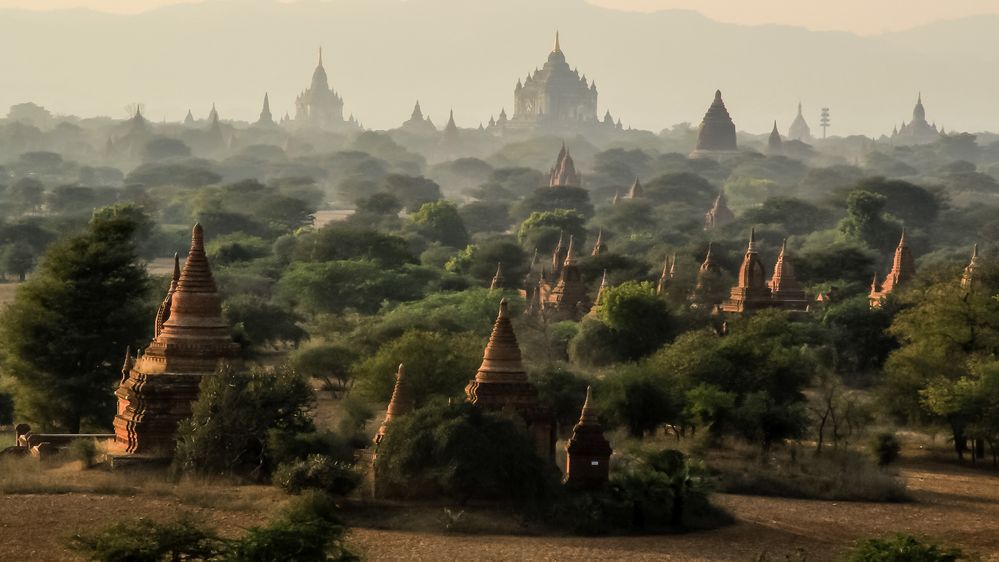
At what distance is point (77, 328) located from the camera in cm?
3512

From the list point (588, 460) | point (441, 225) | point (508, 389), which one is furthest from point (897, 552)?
point (441, 225)

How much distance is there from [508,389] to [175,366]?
4.74 meters

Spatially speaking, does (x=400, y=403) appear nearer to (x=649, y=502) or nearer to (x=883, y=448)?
(x=649, y=502)

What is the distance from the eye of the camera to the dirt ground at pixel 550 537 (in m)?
25.5

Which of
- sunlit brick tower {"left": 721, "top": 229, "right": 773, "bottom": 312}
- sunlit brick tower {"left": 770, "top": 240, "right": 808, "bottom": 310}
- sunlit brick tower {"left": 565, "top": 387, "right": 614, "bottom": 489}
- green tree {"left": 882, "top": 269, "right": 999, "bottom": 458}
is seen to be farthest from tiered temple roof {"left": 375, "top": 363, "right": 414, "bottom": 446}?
sunlit brick tower {"left": 770, "top": 240, "right": 808, "bottom": 310}

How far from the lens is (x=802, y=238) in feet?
314

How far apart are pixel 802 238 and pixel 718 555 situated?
231 feet

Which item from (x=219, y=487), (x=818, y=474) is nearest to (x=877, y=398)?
(x=818, y=474)

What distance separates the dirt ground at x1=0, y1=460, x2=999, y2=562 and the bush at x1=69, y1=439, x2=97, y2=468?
2054 millimetres

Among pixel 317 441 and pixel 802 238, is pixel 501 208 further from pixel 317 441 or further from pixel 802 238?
pixel 317 441

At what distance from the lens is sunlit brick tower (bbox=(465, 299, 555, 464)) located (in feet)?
97.9

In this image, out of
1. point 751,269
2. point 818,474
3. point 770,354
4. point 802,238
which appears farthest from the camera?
point 802,238

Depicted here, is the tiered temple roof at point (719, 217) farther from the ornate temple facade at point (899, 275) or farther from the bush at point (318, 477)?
the bush at point (318, 477)

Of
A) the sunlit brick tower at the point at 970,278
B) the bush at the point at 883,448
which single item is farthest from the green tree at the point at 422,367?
the sunlit brick tower at the point at 970,278
